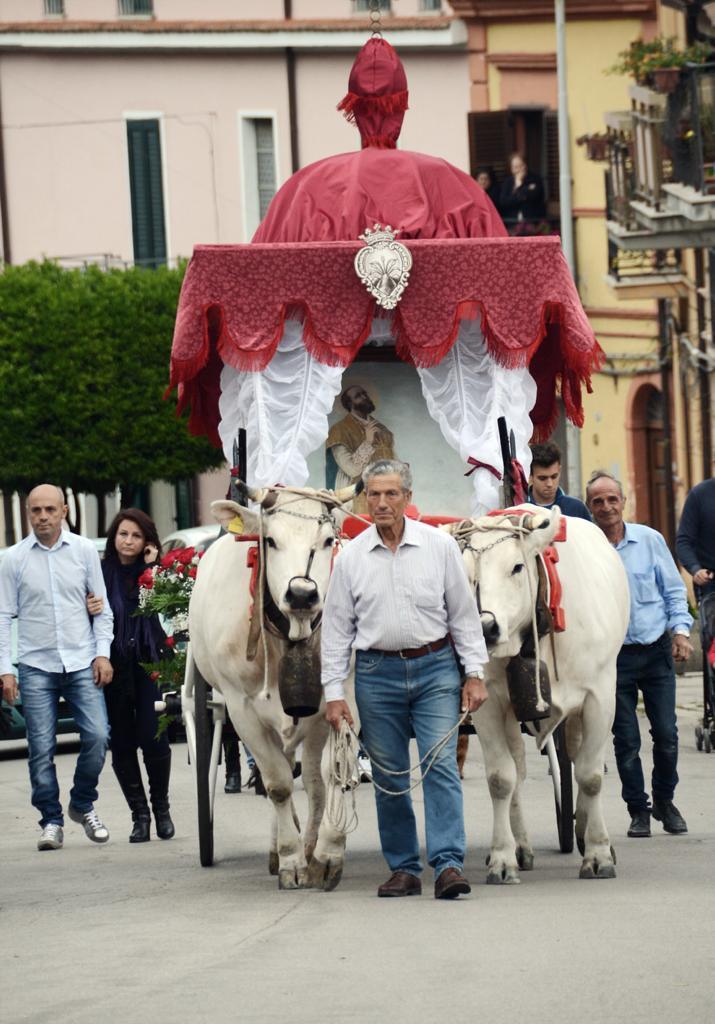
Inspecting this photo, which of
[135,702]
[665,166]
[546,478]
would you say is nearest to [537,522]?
[546,478]

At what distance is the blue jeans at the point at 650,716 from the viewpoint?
12.9 m

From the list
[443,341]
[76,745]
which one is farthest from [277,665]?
[76,745]

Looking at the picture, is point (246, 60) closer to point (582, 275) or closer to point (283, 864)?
point (582, 275)

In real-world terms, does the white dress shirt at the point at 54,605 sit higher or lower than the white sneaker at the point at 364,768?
higher

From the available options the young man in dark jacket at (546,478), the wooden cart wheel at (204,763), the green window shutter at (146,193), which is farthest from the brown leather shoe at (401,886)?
the green window shutter at (146,193)

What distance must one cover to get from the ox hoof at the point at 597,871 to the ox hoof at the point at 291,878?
1302 mm

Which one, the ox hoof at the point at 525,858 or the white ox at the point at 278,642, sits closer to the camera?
the white ox at the point at 278,642

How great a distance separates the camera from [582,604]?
1140 centimetres

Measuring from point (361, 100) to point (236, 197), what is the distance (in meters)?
32.5

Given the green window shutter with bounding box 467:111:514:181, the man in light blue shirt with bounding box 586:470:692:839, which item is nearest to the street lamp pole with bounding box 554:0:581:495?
the green window shutter with bounding box 467:111:514:181

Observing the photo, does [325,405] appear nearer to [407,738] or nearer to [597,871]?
[407,738]

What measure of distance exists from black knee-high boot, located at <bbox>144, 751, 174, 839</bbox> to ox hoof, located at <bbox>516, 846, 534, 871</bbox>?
2871mm

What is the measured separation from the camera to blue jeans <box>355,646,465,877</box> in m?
10.5

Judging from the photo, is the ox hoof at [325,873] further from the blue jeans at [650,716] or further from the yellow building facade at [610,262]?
the yellow building facade at [610,262]
